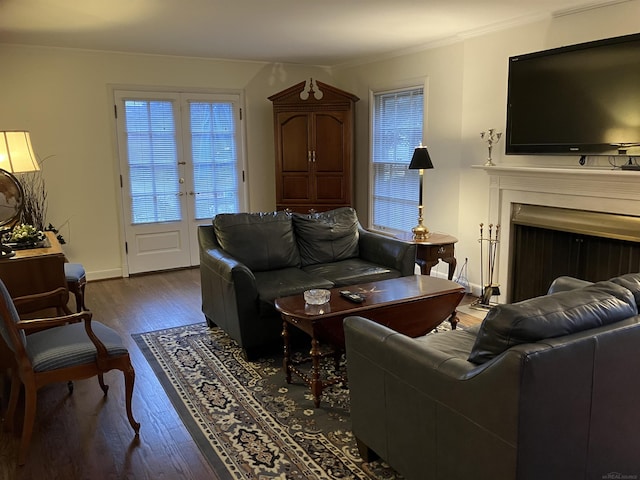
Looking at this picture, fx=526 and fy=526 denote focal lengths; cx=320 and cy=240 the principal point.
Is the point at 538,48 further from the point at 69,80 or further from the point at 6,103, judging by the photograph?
the point at 6,103

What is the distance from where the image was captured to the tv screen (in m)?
3.47

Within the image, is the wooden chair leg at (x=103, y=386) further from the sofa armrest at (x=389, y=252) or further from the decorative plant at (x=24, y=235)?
the sofa armrest at (x=389, y=252)

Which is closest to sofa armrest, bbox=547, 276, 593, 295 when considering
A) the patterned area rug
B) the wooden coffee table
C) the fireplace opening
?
the wooden coffee table

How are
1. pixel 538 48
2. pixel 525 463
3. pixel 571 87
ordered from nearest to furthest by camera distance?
pixel 525 463, pixel 571 87, pixel 538 48

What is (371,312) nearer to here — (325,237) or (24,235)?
(325,237)

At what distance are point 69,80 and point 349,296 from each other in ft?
13.1

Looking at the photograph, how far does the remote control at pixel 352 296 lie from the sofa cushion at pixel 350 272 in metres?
0.56

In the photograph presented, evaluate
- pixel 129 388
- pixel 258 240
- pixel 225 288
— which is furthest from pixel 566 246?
pixel 129 388

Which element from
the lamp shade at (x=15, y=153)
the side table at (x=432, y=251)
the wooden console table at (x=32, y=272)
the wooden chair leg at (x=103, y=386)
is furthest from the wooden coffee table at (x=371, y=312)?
the lamp shade at (x=15, y=153)

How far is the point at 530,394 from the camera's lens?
155 centimetres

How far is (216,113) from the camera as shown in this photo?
616cm

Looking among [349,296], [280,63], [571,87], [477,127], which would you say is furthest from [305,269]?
[280,63]

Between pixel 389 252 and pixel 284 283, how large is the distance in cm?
95

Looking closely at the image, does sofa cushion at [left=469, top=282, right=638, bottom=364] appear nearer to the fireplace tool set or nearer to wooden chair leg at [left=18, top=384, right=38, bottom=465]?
wooden chair leg at [left=18, top=384, right=38, bottom=465]
